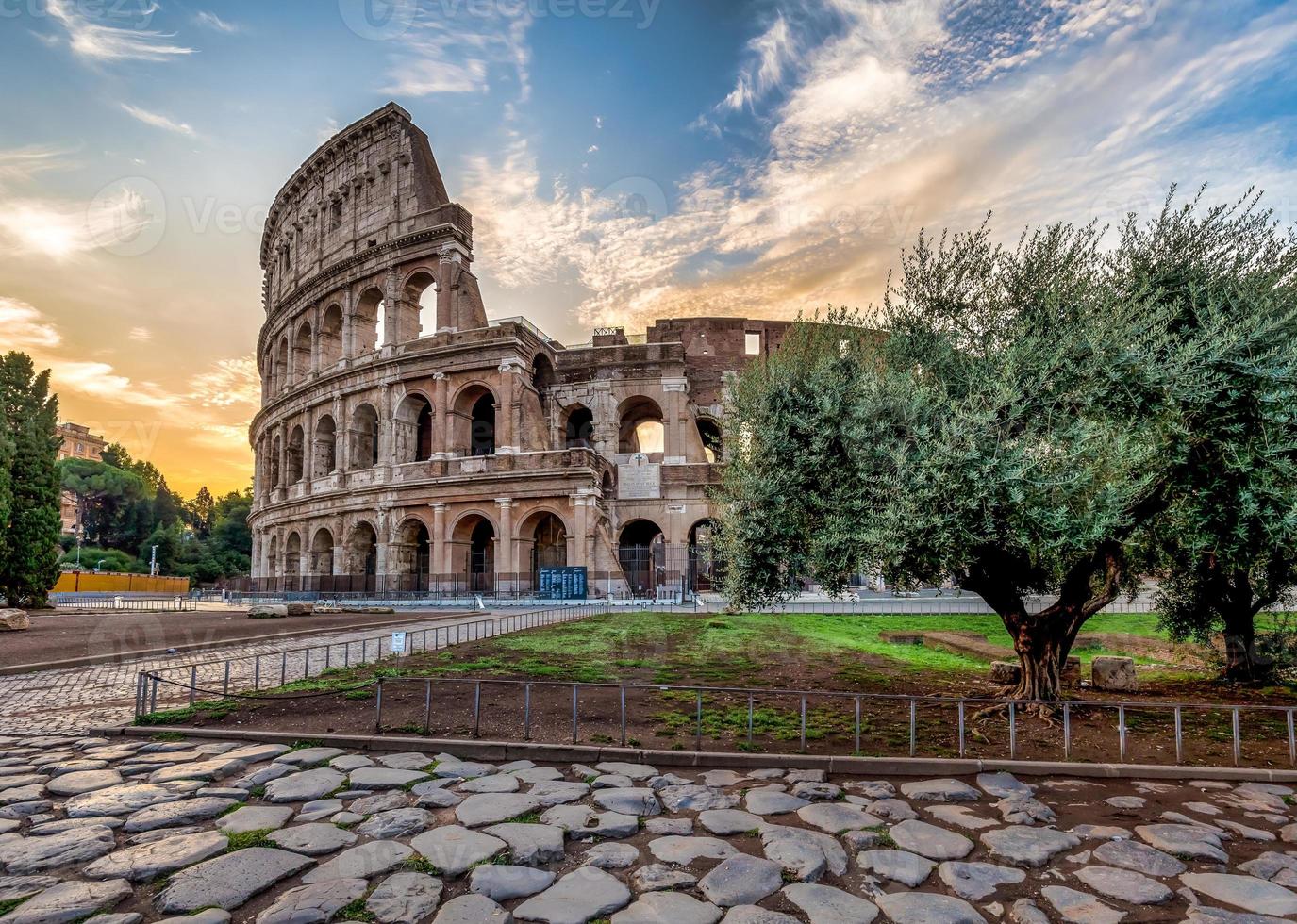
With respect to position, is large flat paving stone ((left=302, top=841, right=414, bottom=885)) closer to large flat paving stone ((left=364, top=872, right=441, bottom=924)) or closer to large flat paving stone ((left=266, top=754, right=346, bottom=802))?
large flat paving stone ((left=364, top=872, right=441, bottom=924))

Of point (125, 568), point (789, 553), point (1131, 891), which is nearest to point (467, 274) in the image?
point (789, 553)

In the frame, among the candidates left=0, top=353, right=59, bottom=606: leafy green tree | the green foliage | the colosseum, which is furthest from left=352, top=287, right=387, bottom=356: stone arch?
the green foliage

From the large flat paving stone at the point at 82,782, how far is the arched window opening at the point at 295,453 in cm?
3617

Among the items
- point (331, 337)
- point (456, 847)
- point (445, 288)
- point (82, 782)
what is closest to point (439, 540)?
point (445, 288)

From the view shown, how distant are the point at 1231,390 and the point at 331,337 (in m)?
38.4

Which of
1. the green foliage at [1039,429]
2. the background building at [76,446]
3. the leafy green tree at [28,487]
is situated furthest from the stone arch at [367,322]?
the background building at [76,446]

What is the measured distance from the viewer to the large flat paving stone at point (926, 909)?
291cm

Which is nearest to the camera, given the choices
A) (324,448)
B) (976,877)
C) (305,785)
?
(976,877)

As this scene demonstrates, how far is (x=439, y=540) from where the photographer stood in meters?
→ 30.1

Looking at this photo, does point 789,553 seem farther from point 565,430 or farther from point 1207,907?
point 565,430

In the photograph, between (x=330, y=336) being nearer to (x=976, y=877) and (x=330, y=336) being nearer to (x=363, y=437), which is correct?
(x=363, y=437)

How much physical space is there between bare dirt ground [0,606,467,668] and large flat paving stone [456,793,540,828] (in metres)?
10.2

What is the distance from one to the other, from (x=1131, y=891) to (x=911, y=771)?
1.90 metres

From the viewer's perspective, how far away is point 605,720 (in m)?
6.53
